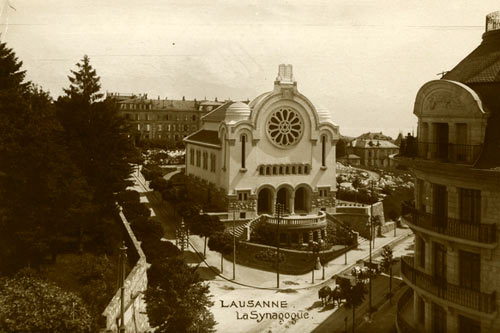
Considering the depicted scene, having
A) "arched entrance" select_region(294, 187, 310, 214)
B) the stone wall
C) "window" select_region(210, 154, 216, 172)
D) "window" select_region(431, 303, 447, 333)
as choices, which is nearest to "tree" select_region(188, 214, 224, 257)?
"window" select_region(210, 154, 216, 172)

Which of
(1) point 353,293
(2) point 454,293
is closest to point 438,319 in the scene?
(2) point 454,293

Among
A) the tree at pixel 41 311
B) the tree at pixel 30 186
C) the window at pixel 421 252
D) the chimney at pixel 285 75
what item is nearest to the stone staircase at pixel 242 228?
the chimney at pixel 285 75

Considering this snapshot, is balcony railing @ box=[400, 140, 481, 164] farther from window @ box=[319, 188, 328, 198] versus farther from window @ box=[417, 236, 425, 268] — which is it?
window @ box=[319, 188, 328, 198]

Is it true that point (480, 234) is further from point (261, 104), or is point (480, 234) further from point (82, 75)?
point (261, 104)

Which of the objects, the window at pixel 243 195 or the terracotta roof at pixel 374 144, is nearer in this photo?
the window at pixel 243 195

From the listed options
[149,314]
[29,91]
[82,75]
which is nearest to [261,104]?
[82,75]

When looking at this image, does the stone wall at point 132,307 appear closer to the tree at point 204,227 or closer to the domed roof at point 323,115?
the tree at point 204,227

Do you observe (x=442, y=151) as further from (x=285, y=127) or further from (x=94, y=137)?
(x=285, y=127)
